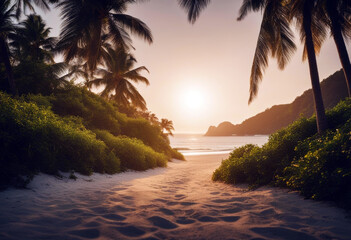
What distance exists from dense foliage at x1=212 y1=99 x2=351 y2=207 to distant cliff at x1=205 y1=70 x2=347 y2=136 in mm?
33066

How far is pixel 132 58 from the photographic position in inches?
877

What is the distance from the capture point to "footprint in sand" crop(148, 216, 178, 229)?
273 cm

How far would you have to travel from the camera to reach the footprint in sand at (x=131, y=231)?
2422 mm

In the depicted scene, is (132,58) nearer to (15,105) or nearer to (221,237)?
(15,105)

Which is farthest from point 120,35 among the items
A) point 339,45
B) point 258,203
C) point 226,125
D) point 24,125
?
point 226,125

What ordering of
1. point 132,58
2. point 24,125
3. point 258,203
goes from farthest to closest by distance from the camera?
point 132,58 → point 24,125 → point 258,203

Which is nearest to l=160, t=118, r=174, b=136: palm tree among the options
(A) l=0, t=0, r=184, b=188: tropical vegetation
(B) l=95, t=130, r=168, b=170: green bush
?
(A) l=0, t=0, r=184, b=188: tropical vegetation

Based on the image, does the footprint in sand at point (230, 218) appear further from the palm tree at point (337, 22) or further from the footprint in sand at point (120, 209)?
the palm tree at point (337, 22)

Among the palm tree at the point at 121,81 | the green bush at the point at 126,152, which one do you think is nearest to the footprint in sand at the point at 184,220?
the green bush at the point at 126,152

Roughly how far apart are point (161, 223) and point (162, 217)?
8.1 inches

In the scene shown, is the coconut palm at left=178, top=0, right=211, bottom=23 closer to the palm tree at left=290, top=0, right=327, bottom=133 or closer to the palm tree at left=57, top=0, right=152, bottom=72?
the palm tree at left=290, top=0, right=327, bottom=133

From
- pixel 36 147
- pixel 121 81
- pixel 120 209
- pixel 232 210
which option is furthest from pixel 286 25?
pixel 121 81

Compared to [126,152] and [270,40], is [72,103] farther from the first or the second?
[270,40]

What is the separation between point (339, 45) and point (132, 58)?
19381 millimetres
